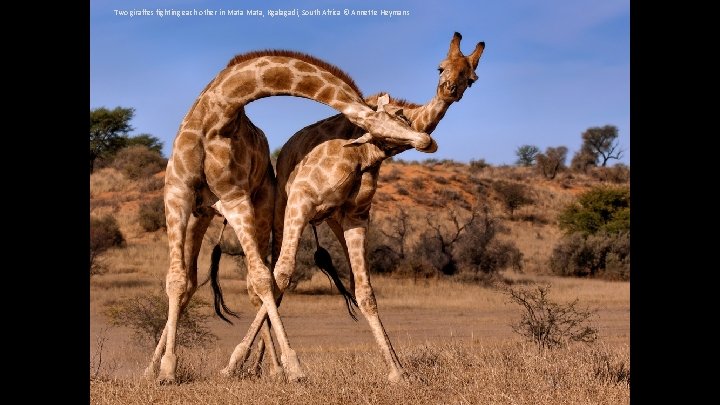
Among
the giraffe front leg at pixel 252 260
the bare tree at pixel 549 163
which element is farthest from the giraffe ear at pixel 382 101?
the bare tree at pixel 549 163

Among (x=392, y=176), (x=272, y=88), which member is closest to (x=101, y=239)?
(x=272, y=88)

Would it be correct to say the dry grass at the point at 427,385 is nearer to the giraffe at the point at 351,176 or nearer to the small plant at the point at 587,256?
the giraffe at the point at 351,176

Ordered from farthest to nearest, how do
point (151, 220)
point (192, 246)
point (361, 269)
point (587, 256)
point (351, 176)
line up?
point (151, 220)
point (587, 256)
point (192, 246)
point (361, 269)
point (351, 176)

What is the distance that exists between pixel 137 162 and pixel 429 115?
4220cm

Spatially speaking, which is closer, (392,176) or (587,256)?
(587,256)

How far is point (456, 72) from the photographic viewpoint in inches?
267

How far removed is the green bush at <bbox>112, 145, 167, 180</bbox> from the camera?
4584cm

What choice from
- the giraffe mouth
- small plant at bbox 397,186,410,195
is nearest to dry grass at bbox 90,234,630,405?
the giraffe mouth

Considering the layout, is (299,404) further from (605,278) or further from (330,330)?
(605,278)

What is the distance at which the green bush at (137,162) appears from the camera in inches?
1805

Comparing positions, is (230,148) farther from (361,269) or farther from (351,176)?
(361,269)

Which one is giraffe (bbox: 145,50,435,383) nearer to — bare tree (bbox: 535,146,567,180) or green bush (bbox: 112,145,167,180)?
green bush (bbox: 112,145,167,180)
